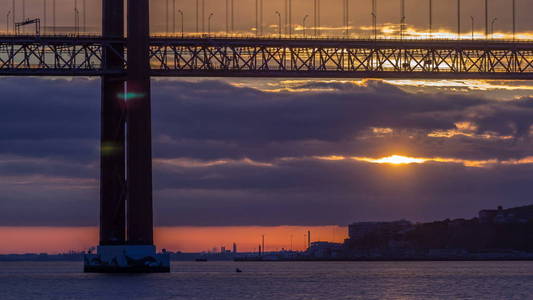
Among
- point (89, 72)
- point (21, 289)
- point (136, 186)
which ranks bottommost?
point (21, 289)

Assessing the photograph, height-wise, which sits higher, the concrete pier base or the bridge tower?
the bridge tower

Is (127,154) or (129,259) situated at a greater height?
(127,154)

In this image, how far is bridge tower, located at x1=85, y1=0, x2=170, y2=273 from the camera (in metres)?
95.5

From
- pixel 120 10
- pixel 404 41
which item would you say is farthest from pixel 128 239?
pixel 404 41

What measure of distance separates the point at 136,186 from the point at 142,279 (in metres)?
7.43

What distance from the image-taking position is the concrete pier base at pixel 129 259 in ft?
322

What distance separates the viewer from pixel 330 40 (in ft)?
332

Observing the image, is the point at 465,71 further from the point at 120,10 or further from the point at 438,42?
the point at 120,10

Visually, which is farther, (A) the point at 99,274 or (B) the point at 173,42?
(A) the point at 99,274

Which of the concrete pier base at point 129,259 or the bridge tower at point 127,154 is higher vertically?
the bridge tower at point 127,154

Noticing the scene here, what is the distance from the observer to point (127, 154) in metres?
96.0

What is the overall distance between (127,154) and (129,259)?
9002 mm

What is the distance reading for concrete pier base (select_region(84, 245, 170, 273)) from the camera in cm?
9812

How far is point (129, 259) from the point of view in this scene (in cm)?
9856
